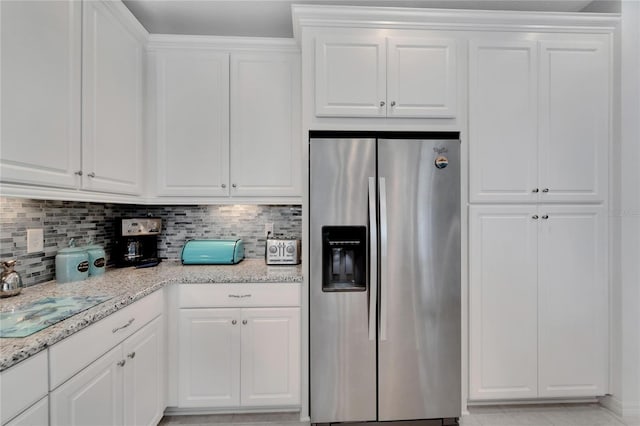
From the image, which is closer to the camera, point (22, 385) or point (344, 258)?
point (22, 385)

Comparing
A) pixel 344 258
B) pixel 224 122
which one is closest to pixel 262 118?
pixel 224 122

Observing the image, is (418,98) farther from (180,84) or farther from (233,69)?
(180,84)

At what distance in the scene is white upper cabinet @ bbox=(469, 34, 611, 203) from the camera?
1951 mm

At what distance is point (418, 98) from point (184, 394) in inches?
90.7

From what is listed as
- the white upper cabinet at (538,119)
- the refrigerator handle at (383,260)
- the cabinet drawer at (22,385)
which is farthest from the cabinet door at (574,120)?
the cabinet drawer at (22,385)

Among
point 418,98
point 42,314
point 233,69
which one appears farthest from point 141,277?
point 418,98

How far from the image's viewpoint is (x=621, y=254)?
198 centimetres

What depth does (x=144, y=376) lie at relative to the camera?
162cm

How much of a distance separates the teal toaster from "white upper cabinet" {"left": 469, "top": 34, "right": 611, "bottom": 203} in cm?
168

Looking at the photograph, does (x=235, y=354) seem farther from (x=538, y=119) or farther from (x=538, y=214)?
(x=538, y=119)

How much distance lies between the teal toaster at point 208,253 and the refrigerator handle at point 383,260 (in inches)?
43.0

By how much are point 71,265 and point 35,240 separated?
21 centimetres

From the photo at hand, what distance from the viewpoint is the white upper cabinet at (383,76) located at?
1880 mm

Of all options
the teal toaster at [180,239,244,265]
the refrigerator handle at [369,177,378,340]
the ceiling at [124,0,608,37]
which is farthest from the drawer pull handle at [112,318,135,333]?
the ceiling at [124,0,608,37]
